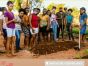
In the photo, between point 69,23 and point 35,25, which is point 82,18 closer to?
point 69,23

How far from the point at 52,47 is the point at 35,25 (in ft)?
0.77

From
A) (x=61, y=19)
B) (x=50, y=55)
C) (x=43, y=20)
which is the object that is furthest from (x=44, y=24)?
(x=50, y=55)

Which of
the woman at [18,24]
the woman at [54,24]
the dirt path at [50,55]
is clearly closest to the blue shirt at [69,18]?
the woman at [54,24]

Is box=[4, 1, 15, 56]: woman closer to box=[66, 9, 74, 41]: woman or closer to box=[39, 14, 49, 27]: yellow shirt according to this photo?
box=[39, 14, 49, 27]: yellow shirt

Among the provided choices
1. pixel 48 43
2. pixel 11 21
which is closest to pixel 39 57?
pixel 48 43

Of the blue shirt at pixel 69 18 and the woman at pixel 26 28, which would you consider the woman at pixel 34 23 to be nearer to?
the woman at pixel 26 28

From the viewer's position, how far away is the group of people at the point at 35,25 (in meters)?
3.76

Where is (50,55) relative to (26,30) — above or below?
below

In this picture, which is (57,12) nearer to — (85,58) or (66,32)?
(66,32)

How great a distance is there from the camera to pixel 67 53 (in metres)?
3.81

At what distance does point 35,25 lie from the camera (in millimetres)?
3787

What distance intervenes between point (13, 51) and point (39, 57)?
22 cm

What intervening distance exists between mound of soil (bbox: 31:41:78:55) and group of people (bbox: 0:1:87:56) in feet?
0.13

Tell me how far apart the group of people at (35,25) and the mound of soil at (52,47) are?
0.13ft
